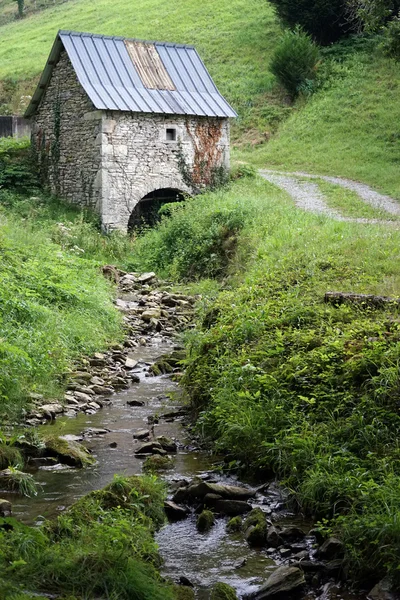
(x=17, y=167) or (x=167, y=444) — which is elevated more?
(x=17, y=167)

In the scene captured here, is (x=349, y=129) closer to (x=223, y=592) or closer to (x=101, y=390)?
(x=101, y=390)

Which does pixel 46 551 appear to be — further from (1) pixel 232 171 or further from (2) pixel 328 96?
(2) pixel 328 96

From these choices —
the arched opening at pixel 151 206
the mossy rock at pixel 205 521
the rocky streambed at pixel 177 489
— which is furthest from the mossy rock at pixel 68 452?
the arched opening at pixel 151 206

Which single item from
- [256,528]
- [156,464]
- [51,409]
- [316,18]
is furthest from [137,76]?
[256,528]

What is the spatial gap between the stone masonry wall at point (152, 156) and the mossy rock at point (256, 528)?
49.9 ft

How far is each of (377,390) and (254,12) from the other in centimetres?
3872

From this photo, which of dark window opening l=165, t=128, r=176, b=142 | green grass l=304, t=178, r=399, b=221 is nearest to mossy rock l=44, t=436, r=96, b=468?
green grass l=304, t=178, r=399, b=221

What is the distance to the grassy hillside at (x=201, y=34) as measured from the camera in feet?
111

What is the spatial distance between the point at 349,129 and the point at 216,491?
23070 mm

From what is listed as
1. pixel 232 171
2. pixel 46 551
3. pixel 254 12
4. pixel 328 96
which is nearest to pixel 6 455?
pixel 46 551

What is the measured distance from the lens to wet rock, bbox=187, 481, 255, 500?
6602 mm

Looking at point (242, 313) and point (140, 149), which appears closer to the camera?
point (242, 313)

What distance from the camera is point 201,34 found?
4091cm

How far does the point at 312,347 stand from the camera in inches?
330
